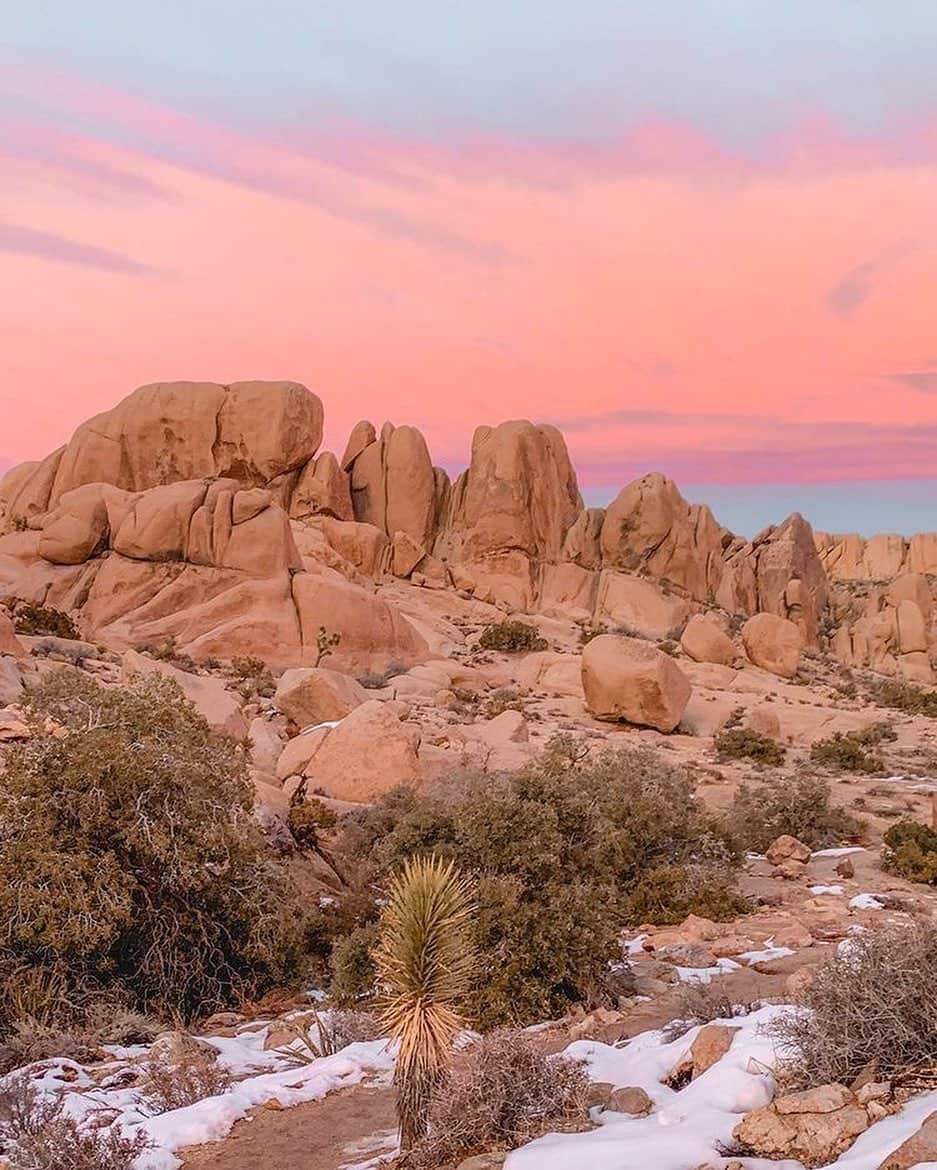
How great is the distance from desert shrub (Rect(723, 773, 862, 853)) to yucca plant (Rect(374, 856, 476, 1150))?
527 inches

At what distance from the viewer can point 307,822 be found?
13.6 meters

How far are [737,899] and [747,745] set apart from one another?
1587 cm

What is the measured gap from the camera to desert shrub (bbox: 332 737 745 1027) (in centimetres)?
882

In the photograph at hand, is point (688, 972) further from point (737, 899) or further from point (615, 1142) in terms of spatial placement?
point (615, 1142)

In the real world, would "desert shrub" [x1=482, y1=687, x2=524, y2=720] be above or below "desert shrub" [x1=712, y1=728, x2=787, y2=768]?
above

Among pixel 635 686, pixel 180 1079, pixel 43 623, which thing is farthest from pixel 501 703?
pixel 180 1079

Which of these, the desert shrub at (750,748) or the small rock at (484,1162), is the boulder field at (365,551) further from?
the small rock at (484,1162)

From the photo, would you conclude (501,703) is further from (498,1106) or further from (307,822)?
(498,1106)

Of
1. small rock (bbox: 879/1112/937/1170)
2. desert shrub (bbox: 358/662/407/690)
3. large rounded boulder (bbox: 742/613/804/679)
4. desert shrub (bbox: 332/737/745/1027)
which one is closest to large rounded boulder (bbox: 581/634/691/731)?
desert shrub (bbox: 358/662/407/690)

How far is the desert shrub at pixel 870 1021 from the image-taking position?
509cm

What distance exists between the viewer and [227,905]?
9969 millimetres

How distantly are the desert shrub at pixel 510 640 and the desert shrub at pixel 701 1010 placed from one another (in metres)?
37.6

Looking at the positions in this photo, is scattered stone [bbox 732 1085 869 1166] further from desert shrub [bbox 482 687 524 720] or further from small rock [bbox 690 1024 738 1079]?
desert shrub [bbox 482 687 524 720]

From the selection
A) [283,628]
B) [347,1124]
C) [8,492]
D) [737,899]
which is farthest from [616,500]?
[347,1124]
